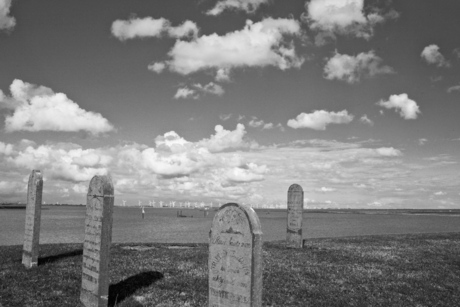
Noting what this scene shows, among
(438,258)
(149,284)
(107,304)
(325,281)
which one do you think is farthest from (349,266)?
(107,304)

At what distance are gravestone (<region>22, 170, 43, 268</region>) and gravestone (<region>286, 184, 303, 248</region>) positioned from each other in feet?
42.2

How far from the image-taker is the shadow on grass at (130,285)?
11.2 meters

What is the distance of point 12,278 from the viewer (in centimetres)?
1307

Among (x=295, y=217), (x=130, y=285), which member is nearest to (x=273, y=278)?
(x=130, y=285)

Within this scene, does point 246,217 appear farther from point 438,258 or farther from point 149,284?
point 438,258

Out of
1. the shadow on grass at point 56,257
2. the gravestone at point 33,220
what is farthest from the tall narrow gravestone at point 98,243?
the shadow on grass at point 56,257

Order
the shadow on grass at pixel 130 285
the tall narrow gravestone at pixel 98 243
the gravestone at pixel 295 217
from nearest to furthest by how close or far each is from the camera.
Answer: the tall narrow gravestone at pixel 98 243, the shadow on grass at pixel 130 285, the gravestone at pixel 295 217

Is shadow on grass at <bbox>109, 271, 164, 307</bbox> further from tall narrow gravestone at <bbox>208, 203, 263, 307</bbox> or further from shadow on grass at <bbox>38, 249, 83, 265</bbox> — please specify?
shadow on grass at <bbox>38, 249, 83, 265</bbox>

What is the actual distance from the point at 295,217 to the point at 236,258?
15158mm

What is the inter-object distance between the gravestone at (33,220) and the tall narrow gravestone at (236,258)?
10.1 m

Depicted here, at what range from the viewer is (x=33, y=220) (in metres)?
15.7

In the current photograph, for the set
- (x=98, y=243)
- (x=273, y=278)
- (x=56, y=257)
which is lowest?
(x=56, y=257)

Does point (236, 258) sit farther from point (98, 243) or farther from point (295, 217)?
point (295, 217)

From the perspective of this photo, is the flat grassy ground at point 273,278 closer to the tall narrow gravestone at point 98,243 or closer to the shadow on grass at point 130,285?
the shadow on grass at point 130,285
